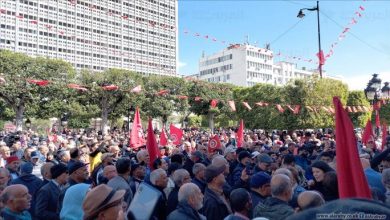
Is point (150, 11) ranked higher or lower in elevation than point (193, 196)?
higher

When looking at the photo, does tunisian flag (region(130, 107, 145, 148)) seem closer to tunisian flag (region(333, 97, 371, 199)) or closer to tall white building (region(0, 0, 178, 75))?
tunisian flag (region(333, 97, 371, 199))

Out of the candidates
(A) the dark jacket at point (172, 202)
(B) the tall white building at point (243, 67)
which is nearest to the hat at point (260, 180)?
(A) the dark jacket at point (172, 202)

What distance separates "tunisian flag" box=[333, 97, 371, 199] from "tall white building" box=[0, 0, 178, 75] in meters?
60.7

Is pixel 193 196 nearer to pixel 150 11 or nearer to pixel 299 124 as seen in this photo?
pixel 299 124

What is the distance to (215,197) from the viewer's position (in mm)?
4805

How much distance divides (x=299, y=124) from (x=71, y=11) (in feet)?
183

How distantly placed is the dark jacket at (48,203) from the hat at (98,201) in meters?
2.37

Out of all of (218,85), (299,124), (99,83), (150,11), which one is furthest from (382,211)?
(150,11)

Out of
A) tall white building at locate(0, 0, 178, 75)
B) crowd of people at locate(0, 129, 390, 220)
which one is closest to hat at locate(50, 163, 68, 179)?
crowd of people at locate(0, 129, 390, 220)

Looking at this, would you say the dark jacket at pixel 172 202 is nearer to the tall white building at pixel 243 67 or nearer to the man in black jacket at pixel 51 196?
the man in black jacket at pixel 51 196

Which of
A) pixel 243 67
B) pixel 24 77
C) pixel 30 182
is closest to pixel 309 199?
pixel 30 182

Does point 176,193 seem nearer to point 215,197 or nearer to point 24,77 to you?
point 215,197

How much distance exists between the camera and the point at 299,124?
34.3 metres

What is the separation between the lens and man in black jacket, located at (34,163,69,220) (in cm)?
483
